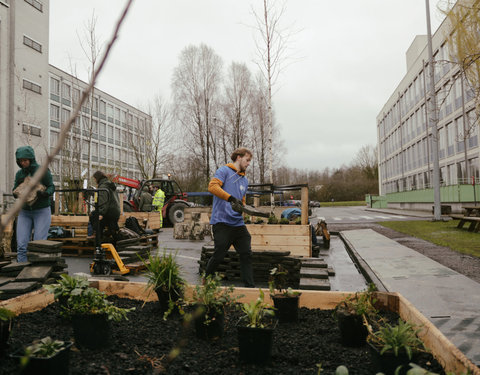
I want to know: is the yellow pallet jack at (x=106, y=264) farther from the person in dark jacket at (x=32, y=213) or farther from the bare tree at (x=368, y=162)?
the bare tree at (x=368, y=162)

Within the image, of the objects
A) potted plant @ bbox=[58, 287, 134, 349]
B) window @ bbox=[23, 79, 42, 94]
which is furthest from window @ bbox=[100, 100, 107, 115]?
potted plant @ bbox=[58, 287, 134, 349]

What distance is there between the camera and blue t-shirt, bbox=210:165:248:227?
4922mm

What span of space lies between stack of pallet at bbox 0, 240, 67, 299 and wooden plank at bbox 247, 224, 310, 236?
377 cm

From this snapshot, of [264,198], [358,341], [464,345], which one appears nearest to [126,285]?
[358,341]

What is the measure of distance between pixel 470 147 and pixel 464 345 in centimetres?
3376

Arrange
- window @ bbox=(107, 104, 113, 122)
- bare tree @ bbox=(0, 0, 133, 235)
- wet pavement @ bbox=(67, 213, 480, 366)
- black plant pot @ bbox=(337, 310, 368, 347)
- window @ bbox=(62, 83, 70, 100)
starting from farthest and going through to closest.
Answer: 1. window @ bbox=(107, 104, 113, 122)
2. window @ bbox=(62, 83, 70, 100)
3. wet pavement @ bbox=(67, 213, 480, 366)
4. black plant pot @ bbox=(337, 310, 368, 347)
5. bare tree @ bbox=(0, 0, 133, 235)

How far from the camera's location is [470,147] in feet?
104

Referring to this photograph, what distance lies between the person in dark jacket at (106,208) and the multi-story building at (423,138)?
48.6ft

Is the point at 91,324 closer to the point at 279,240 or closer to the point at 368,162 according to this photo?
the point at 279,240

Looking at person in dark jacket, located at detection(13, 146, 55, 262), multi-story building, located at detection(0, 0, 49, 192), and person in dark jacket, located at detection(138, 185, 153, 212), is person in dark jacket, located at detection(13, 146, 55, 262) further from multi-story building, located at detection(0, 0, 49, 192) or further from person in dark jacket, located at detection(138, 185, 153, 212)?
multi-story building, located at detection(0, 0, 49, 192)

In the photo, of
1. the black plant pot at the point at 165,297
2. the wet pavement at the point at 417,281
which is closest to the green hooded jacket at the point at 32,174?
the wet pavement at the point at 417,281

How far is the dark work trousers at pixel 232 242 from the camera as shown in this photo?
488 cm

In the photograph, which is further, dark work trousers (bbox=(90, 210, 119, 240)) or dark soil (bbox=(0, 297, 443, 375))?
dark work trousers (bbox=(90, 210, 119, 240))

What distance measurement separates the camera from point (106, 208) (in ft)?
25.4
